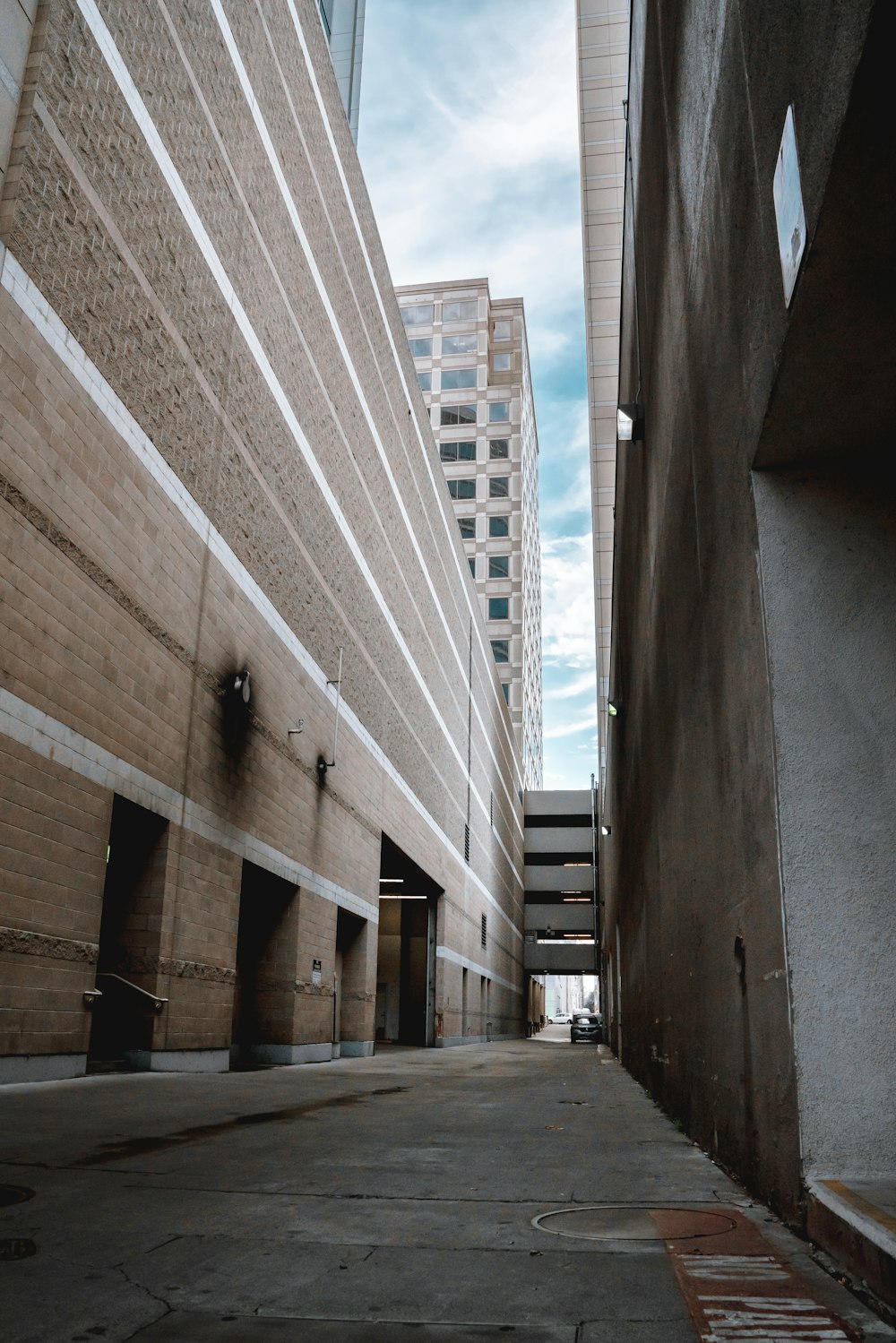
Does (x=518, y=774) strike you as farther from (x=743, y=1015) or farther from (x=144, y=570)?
(x=743, y=1015)

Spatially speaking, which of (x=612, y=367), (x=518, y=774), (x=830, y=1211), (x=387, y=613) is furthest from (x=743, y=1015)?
(x=518, y=774)

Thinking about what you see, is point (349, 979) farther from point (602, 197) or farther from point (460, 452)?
point (460, 452)

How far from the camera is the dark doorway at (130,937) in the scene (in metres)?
12.8

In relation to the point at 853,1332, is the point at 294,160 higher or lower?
higher

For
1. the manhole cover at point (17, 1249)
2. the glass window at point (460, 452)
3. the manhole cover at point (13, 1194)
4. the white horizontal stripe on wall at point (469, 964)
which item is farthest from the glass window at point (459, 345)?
the manhole cover at point (17, 1249)

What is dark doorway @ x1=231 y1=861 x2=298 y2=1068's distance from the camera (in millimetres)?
17828

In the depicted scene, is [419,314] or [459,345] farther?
[419,314]

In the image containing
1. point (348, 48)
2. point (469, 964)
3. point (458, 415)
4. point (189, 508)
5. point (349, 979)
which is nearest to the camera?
point (189, 508)

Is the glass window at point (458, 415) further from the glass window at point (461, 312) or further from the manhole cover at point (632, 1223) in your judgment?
the manhole cover at point (632, 1223)

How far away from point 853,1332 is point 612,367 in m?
33.0

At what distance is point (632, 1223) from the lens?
14.3 feet

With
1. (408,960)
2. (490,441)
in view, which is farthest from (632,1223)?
(490,441)

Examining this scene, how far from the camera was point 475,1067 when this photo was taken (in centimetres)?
1994

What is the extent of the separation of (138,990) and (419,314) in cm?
7250
